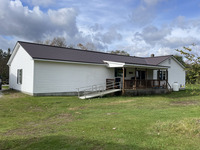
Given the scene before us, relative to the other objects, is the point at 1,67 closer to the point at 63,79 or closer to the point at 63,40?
the point at 63,40

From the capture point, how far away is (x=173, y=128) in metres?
5.31

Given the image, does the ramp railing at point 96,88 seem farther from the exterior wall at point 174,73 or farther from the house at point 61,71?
the exterior wall at point 174,73

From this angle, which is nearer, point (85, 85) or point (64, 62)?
point (64, 62)

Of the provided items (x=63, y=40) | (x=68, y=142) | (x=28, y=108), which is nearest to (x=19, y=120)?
(x=28, y=108)

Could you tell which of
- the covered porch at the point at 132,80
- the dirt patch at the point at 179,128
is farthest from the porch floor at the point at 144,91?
the dirt patch at the point at 179,128

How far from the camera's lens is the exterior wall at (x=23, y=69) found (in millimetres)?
14047

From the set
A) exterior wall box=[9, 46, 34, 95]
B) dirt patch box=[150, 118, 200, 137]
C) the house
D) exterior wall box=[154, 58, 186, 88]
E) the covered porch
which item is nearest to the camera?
dirt patch box=[150, 118, 200, 137]

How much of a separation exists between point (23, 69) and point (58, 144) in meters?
13.0

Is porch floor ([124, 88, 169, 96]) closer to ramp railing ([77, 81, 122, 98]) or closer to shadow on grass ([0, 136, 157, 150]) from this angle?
ramp railing ([77, 81, 122, 98])

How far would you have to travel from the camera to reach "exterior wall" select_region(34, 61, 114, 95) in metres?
13.7

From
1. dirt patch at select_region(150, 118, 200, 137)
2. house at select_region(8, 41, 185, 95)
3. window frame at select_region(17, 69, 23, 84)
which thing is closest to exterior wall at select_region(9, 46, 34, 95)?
house at select_region(8, 41, 185, 95)

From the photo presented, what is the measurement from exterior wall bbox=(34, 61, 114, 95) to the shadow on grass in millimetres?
9320

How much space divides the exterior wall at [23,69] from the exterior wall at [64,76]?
2.32ft

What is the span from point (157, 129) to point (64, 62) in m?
10.7
